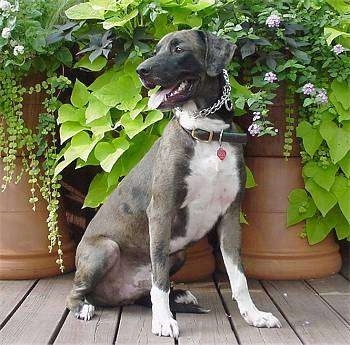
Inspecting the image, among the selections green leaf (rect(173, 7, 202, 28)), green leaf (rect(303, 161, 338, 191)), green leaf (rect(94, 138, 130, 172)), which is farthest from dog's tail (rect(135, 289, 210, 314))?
green leaf (rect(173, 7, 202, 28))

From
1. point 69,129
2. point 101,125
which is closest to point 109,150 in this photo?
point 101,125

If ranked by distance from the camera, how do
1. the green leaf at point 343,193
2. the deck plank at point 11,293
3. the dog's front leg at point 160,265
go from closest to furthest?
the dog's front leg at point 160,265, the deck plank at point 11,293, the green leaf at point 343,193

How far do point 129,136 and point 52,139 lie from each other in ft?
1.95

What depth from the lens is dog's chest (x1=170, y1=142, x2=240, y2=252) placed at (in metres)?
2.73

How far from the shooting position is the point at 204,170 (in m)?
2.73

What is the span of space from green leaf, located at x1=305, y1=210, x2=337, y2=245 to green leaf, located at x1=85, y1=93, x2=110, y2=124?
1.29m

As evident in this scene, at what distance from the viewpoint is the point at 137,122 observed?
3.20 metres

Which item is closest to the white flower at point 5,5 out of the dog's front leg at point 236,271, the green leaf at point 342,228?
the dog's front leg at point 236,271

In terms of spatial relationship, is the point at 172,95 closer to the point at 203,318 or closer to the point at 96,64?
the point at 96,64

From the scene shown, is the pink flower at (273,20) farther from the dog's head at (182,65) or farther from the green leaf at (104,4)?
the green leaf at (104,4)

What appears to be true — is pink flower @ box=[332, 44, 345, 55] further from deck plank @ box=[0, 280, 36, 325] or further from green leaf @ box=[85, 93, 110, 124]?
deck plank @ box=[0, 280, 36, 325]

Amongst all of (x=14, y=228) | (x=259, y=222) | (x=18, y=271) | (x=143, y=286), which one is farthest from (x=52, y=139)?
(x=259, y=222)

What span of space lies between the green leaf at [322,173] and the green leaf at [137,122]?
882mm

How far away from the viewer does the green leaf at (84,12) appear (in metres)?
3.23
